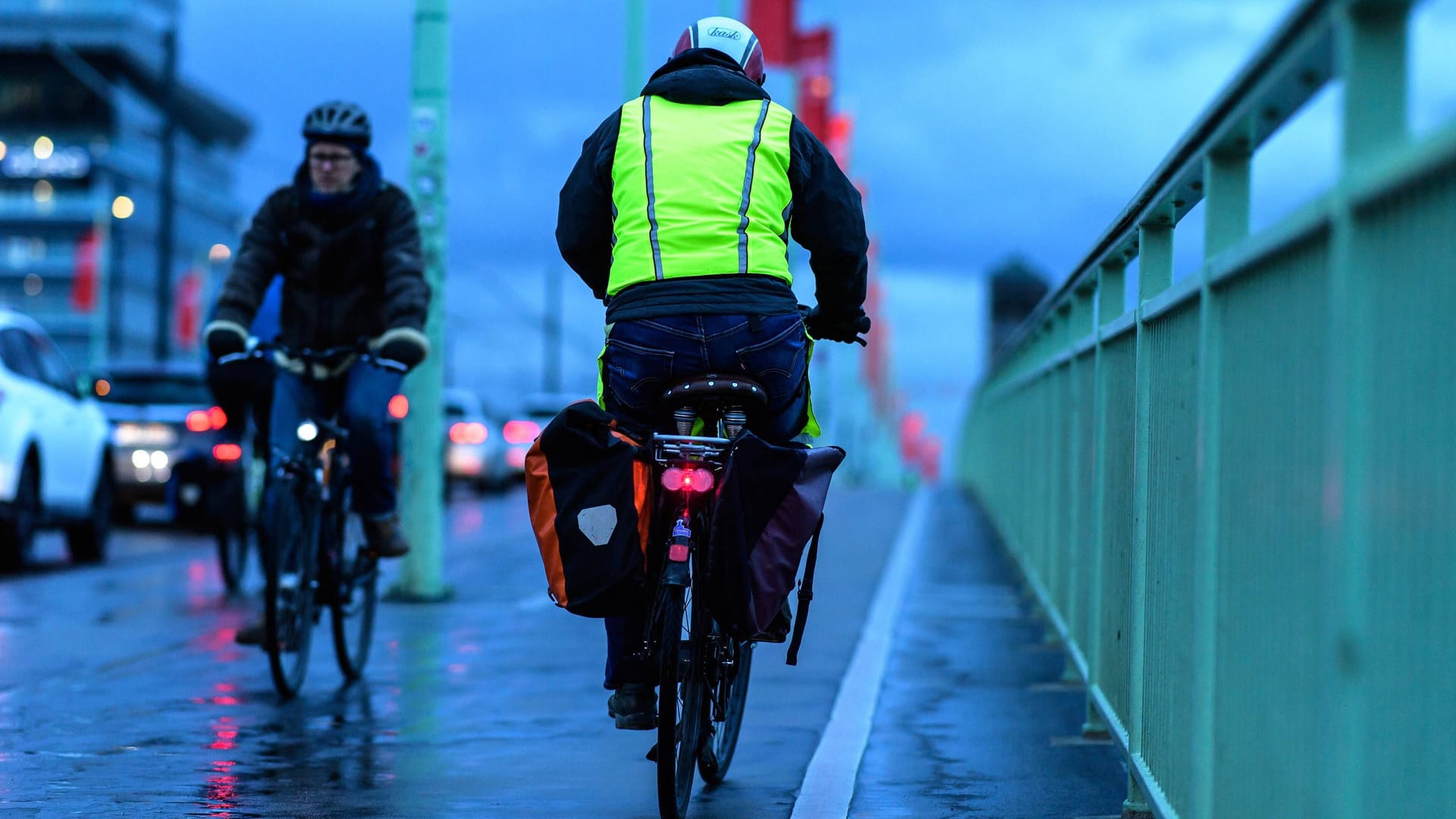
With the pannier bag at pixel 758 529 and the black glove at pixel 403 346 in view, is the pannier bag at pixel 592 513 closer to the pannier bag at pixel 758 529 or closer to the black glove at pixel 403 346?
the pannier bag at pixel 758 529

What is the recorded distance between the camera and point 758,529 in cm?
505

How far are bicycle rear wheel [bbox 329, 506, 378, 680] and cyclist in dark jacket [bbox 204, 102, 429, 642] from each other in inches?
3.0

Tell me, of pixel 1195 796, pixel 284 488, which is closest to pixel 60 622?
pixel 284 488

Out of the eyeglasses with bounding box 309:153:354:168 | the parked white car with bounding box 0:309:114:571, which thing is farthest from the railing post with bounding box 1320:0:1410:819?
the parked white car with bounding box 0:309:114:571

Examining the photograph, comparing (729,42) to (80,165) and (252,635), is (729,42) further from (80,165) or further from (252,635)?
(80,165)

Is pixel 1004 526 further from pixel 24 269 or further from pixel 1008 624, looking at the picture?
pixel 24 269

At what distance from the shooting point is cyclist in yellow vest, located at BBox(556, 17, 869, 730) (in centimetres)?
516

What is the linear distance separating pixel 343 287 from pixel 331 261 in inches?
4.0

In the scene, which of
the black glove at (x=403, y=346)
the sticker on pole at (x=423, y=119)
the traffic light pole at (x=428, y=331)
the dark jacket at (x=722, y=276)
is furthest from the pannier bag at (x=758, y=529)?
the sticker on pole at (x=423, y=119)

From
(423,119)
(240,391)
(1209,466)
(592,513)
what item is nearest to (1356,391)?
(1209,466)

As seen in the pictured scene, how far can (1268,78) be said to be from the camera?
3.47 meters

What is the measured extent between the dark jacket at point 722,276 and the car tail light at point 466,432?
88.2 feet

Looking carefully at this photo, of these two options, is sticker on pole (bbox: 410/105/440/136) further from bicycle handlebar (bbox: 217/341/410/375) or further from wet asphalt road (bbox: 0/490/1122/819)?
bicycle handlebar (bbox: 217/341/410/375)

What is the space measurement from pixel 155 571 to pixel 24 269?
9100 centimetres
